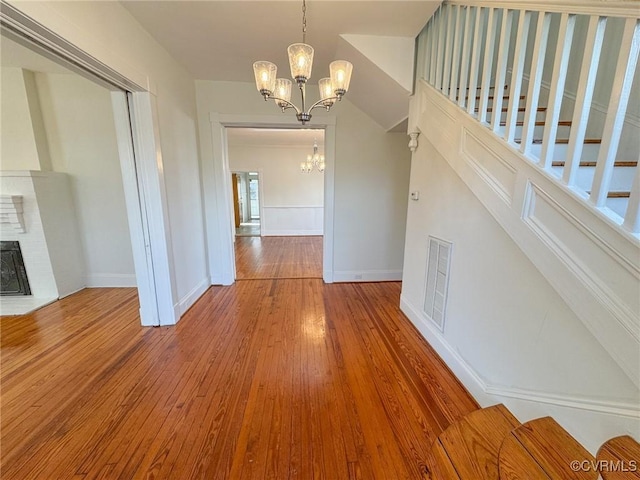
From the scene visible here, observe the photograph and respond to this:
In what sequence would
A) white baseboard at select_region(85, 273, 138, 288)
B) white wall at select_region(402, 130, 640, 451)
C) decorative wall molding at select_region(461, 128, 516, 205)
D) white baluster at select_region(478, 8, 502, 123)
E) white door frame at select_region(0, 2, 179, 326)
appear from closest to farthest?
white wall at select_region(402, 130, 640, 451)
decorative wall molding at select_region(461, 128, 516, 205)
white baluster at select_region(478, 8, 502, 123)
white door frame at select_region(0, 2, 179, 326)
white baseboard at select_region(85, 273, 138, 288)

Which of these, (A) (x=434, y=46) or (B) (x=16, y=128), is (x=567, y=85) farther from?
(B) (x=16, y=128)

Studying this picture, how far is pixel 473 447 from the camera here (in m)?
1.23

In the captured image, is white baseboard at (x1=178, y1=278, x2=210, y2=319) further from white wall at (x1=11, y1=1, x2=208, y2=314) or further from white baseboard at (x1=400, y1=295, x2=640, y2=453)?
white baseboard at (x1=400, y1=295, x2=640, y2=453)

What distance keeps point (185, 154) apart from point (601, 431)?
3891 mm

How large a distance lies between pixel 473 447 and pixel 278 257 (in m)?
4.57

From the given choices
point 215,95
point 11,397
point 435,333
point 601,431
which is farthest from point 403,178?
point 11,397

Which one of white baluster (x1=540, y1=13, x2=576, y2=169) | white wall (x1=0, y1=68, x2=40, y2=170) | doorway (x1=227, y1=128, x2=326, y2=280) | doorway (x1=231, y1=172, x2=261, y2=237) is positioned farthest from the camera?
doorway (x1=231, y1=172, x2=261, y2=237)

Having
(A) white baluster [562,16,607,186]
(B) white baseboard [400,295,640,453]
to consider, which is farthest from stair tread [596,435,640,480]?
(A) white baluster [562,16,607,186]

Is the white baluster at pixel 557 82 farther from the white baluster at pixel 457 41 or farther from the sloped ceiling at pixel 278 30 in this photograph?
the sloped ceiling at pixel 278 30

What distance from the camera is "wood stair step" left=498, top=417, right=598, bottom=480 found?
0.96m

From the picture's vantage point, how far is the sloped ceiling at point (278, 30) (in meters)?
1.95

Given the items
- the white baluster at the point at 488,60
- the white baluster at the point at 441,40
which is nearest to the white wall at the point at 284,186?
the white baluster at the point at 441,40

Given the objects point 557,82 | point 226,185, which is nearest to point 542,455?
point 557,82

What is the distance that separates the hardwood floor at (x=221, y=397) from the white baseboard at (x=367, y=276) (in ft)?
3.49
